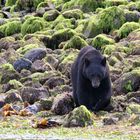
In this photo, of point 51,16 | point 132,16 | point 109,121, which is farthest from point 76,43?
point 109,121

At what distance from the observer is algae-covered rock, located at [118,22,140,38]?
25.9 m

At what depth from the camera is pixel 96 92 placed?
56.4 feet

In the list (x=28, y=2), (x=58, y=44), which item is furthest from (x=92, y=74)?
(x=28, y=2)

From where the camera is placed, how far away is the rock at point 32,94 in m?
18.2

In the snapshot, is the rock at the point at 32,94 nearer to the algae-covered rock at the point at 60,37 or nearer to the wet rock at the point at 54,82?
the wet rock at the point at 54,82

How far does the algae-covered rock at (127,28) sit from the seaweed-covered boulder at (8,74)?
5313 mm

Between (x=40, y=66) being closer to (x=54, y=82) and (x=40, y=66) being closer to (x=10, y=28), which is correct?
(x=54, y=82)

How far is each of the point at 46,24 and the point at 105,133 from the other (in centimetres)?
1627

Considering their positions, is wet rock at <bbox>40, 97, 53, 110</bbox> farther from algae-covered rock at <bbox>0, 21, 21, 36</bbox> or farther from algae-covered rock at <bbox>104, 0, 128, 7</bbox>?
algae-covered rock at <bbox>104, 0, 128, 7</bbox>

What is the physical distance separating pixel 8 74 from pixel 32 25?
28.5 ft

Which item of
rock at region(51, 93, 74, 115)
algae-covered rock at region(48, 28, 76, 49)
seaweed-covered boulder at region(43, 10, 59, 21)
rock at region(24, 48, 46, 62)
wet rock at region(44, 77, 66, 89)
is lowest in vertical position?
seaweed-covered boulder at region(43, 10, 59, 21)

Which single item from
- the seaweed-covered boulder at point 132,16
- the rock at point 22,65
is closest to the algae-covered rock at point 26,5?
the seaweed-covered boulder at point 132,16

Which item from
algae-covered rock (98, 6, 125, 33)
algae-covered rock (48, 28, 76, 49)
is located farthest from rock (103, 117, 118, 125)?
algae-covered rock (98, 6, 125, 33)

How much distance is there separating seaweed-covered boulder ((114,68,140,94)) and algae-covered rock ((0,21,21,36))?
470 inches
